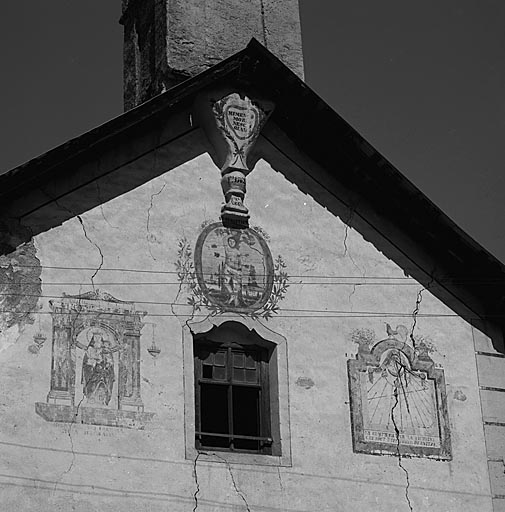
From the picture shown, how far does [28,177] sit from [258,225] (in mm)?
2791

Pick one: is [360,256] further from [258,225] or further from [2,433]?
[2,433]

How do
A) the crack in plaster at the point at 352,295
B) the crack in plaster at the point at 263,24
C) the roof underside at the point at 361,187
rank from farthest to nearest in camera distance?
the crack in plaster at the point at 263,24
the roof underside at the point at 361,187
the crack in plaster at the point at 352,295

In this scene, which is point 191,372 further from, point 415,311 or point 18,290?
point 415,311

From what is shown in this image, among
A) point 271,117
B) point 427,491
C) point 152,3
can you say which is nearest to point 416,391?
point 427,491

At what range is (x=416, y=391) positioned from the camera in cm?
1560

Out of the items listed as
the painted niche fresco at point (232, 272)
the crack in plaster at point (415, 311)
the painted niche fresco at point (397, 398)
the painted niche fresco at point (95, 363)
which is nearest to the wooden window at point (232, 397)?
the painted niche fresco at point (232, 272)

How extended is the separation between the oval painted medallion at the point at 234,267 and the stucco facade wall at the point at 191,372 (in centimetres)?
17

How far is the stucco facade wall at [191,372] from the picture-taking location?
13.6 metres

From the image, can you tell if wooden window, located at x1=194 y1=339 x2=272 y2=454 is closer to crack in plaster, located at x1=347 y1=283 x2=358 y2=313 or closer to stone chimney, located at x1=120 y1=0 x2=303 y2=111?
crack in plaster, located at x1=347 y1=283 x2=358 y2=313

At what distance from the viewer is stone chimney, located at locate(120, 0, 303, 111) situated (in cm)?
1822

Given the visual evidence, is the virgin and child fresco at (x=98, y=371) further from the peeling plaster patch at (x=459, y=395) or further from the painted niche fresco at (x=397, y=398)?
the peeling plaster patch at (x=459, y=395)

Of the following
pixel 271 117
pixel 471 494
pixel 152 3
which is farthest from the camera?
pixel 152 3

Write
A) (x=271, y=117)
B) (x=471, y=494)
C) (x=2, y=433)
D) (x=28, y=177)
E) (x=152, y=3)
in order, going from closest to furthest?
(x=2, y=433) < (x=28, y=177) < (x=471, y=494) < (x=271, y=117) < (x=152, y=3)

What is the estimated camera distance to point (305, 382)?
49.6 feet
